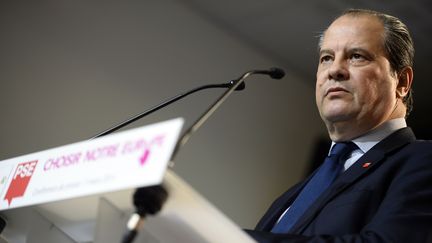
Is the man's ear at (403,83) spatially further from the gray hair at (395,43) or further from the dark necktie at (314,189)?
the dark necktie at (314,189)

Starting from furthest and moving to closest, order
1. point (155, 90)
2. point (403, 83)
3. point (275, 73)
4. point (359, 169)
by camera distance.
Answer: point (155, 90) → point (403, 83) → point (275, 73) → point (359, 169)

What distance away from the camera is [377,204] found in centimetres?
132

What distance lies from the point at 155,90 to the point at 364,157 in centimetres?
250

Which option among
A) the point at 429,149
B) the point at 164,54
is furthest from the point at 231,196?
the point at 429,149

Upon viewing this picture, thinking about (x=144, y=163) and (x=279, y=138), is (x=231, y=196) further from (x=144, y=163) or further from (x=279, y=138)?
(x=144, y=163)

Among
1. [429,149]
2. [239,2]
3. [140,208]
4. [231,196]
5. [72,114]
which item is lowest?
[231,196]

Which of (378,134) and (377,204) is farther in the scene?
(378,134)

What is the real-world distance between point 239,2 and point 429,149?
289 cm

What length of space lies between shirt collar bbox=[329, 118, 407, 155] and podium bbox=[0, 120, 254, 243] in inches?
33.1

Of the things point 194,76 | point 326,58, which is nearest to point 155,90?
point 194,76

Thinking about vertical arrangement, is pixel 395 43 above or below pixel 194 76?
above

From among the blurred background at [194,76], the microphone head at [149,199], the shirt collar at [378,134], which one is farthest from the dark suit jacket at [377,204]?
the blurred background at [194,76]

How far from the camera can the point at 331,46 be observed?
1.80m

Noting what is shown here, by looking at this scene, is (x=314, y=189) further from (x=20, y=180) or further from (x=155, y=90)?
(x=155, y=90)
